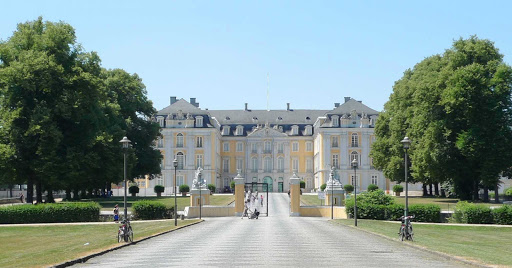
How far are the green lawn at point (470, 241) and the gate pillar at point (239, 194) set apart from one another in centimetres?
1527

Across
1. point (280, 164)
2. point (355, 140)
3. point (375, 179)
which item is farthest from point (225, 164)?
point (375, 179)

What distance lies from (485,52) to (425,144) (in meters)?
8.69

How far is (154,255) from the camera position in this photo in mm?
20203

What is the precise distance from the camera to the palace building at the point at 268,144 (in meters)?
103

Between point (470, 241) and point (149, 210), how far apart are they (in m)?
22.6

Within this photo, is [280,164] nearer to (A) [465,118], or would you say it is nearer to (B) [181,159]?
(B) [181,159]

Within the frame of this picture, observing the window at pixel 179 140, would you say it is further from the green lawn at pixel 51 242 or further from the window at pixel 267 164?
the green lawn at pixel 51 242

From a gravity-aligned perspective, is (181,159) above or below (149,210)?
above

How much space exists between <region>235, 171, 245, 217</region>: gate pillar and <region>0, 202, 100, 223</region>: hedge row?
37.4 feet

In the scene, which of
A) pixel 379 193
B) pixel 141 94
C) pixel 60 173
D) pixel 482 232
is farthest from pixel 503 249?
pixel 141 94

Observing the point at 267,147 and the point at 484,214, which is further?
the point at 267,147

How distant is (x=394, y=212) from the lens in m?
42.6

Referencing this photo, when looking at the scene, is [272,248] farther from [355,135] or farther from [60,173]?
[355,135]

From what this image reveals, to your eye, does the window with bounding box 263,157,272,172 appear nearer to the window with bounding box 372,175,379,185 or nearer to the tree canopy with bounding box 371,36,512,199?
the window with bounding box 372,175,379,185
